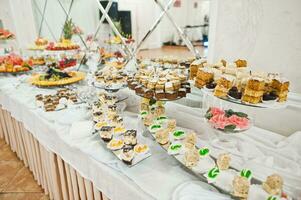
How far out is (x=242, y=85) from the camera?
1.00 metres

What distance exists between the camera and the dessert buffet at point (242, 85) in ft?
3.01

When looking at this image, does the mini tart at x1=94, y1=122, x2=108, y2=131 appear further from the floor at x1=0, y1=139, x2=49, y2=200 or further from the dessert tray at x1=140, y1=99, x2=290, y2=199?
the floor at x1=0, y1=139, x2=49, y2=200

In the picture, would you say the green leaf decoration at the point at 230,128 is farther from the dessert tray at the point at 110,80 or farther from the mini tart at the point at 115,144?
the dessert tray at the point at 110,80

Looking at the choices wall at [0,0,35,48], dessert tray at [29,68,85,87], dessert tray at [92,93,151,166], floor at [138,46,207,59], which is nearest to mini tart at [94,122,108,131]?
dessert tray at [92,93,151,166]

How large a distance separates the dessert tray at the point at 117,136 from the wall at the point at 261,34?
0.70 meters

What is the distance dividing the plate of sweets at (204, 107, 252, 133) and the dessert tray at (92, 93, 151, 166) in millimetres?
314

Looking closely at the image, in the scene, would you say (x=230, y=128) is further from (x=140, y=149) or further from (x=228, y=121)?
(x=140, y=149)

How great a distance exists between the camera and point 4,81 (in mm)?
2334

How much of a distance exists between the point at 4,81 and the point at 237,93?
2.23 metres

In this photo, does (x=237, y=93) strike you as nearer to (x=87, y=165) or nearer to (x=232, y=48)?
(x=232, y=48)

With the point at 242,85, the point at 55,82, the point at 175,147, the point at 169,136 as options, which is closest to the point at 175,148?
the point at 175,147

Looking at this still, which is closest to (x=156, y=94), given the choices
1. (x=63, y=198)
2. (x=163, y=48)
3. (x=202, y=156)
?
(x=202, y=156)

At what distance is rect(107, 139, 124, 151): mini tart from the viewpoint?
107 centimetres

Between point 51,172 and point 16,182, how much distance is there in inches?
33.0
